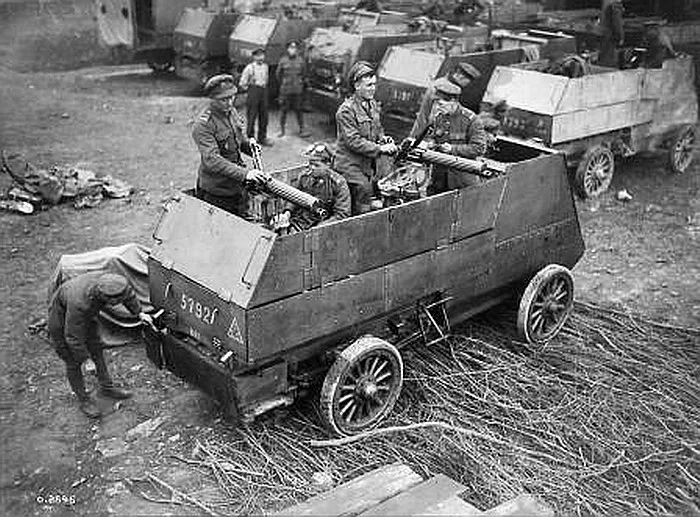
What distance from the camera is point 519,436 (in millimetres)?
6488

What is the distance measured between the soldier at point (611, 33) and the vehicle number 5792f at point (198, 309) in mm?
Answer: 10135

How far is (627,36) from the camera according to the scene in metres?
16.0

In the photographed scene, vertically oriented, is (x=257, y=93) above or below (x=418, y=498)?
above

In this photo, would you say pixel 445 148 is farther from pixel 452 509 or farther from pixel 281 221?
pixel 452 509

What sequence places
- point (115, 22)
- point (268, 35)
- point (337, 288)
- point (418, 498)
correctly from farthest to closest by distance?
point (115, 22) < point (268, 35) < point (337, 288) < point (418, 498)

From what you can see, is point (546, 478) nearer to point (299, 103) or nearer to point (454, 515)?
point (454, 515)

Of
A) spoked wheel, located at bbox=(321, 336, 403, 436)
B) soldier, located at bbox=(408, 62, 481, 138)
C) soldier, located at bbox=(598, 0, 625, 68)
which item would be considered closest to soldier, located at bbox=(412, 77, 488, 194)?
soldier, located at bbox=(408, 62, 481, 138)

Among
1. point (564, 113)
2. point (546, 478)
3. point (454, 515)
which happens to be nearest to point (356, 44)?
point (564, 113)

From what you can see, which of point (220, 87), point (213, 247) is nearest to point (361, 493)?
point (213, 247)

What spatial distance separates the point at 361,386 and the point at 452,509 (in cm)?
172

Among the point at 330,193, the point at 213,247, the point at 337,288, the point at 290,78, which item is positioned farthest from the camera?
the point at 290,78

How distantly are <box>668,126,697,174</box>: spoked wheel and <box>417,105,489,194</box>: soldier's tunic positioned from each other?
6.03 m

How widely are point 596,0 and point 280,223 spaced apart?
1593cm

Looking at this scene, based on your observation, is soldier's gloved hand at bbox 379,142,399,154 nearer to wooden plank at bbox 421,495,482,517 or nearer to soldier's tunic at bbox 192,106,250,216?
soldier's tunic at bbox 192,106,250,216
